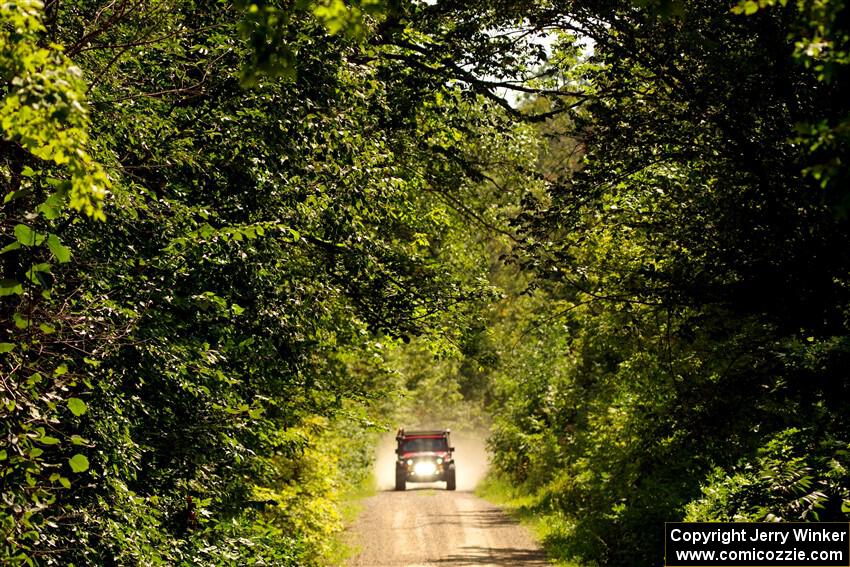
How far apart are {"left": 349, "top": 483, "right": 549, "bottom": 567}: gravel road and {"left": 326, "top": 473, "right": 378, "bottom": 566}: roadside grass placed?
0.58 feet

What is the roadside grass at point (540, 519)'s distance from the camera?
1700cm

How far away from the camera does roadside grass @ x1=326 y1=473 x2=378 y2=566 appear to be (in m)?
17.1

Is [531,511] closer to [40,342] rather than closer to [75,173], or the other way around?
[40,342]

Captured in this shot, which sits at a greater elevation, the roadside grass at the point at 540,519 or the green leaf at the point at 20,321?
the green leaf at the point at 20,321

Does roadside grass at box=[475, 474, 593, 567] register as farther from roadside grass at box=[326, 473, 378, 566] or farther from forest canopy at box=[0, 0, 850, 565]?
roadside grass at box=[326, 473, 378, 566]

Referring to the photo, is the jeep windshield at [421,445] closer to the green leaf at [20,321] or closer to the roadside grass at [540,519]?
the roadside grass at [540,519]

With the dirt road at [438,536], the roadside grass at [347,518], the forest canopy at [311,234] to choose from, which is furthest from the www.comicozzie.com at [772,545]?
the roadside grass at [347,518]

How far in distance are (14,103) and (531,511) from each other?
21889 millimetres

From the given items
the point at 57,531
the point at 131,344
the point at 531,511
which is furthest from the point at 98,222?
the point at 531,511

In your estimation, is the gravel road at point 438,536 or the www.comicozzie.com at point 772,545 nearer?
the www.comicozzie.com at point 772,545

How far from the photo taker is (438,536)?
19703mm

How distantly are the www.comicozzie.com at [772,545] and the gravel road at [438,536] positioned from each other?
769cm

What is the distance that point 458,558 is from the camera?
16.7 metres

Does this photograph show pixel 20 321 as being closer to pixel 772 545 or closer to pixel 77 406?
pixel 77 406
